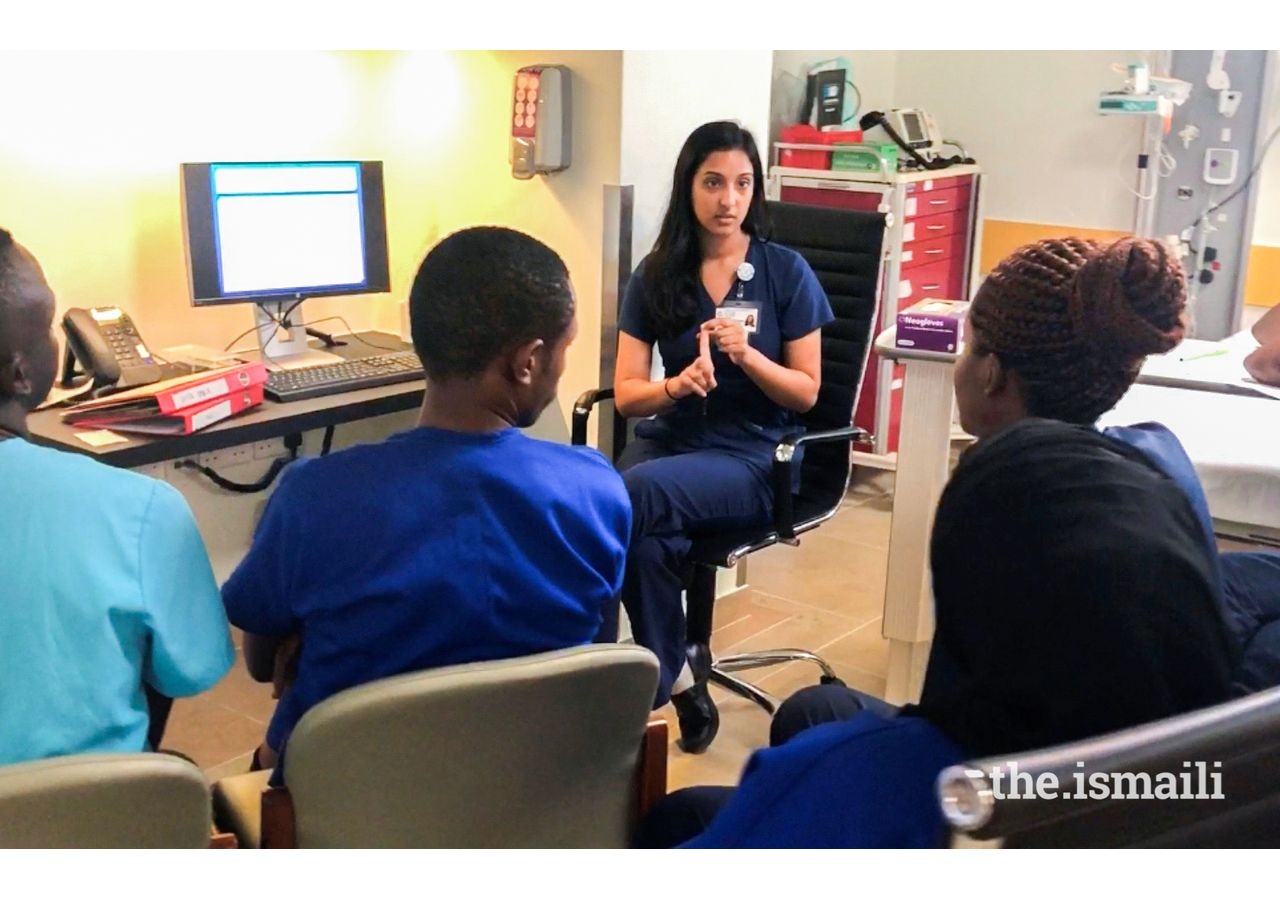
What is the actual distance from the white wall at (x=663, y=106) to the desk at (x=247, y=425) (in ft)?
2.26

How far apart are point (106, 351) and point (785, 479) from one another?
4.69ft

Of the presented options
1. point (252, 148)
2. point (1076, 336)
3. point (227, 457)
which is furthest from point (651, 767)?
point (252, 148)

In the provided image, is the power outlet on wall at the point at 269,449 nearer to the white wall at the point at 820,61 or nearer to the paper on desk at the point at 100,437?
the paper on desk at the point at 100,437

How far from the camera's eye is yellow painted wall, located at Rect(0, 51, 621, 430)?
2748 millimetres

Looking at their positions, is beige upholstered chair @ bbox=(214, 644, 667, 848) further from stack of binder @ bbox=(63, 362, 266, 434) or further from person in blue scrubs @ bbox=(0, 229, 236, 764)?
stack of binder @ bbox=(63, 362, 266, 434)

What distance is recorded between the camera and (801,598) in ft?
11.5

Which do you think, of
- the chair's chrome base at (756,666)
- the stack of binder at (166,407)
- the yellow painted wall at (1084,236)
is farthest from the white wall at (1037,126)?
the stack of binder at (166,407)

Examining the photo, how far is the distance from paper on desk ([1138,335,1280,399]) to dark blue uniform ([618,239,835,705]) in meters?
0.70

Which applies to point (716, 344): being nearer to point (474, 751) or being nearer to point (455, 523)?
point (455, 523)

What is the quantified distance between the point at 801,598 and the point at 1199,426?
4.25ft

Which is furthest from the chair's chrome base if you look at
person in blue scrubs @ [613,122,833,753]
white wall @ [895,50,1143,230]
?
white wall @ [895,50,1143,230]

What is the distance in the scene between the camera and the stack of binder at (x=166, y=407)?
7.91ft

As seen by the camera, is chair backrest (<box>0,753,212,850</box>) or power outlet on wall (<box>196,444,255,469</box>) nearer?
chair backrest (<box>0,753,212,850</box>)

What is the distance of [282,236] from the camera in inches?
115
